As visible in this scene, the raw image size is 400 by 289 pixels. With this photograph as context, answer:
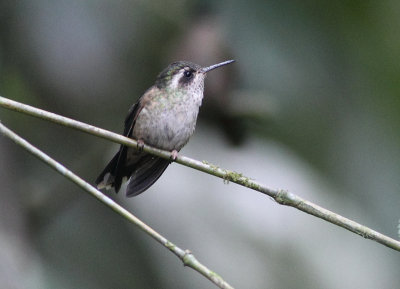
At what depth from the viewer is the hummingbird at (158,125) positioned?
3840mm

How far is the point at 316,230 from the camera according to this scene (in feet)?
17.9

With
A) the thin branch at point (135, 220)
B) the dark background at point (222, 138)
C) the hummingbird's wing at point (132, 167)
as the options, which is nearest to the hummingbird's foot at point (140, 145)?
the hummingbird's wing at point (132, 167)

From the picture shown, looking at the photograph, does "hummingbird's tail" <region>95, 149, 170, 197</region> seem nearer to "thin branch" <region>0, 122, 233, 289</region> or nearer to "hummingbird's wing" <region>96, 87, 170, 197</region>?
"hummingbird's wing" <region>96, 87, 170, 197</region>

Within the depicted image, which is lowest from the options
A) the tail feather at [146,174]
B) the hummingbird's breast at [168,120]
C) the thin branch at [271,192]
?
the thin branch at [271,192]

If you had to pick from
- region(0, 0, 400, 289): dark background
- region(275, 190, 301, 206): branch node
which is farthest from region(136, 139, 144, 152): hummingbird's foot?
region(0, 0, 400, 289): dark background

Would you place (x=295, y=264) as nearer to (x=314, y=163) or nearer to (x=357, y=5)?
(x=314, y=163)

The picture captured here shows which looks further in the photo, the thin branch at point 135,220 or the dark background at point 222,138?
the dark background at point 222,138

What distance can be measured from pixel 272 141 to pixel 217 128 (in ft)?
1.51

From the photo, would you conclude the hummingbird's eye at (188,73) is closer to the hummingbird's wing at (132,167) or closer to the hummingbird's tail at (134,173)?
the hummingbird's wing at (132,167)

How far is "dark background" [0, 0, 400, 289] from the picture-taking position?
17.0 ft

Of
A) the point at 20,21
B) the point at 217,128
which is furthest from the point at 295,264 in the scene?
the point at 20,21

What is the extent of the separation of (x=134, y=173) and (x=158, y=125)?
43 cm

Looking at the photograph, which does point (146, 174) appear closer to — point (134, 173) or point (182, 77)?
point (134, 173)

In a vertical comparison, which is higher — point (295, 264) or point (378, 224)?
point (378, 224)
